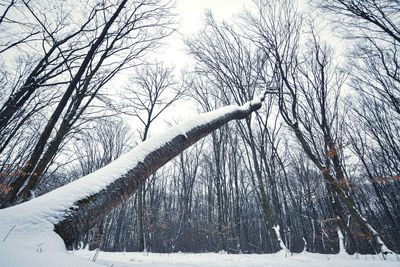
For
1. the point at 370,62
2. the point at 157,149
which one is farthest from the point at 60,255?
the point at 370,62

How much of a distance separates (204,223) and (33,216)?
26078mm

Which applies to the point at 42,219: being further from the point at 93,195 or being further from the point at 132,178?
the point at 132,178

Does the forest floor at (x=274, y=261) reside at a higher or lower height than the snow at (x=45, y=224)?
lower

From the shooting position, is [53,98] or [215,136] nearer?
[53,98]

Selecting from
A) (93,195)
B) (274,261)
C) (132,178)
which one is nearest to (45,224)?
(93,195)

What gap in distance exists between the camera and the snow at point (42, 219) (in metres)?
1.00

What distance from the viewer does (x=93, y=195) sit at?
153 cm

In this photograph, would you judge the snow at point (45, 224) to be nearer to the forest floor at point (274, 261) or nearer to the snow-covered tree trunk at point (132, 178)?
the snow-covered tree trunk at point (132, 178)

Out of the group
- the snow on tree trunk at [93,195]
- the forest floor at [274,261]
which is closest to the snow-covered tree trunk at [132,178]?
the snow on tree trunk at [93,195]

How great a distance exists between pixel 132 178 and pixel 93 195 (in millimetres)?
367

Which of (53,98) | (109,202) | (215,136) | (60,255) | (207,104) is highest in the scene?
(207,104)

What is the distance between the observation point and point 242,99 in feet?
24.7

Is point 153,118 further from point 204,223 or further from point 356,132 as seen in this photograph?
point 204,223

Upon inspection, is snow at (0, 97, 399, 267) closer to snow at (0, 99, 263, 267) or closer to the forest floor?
snow at (0, 99, 263, 267)
